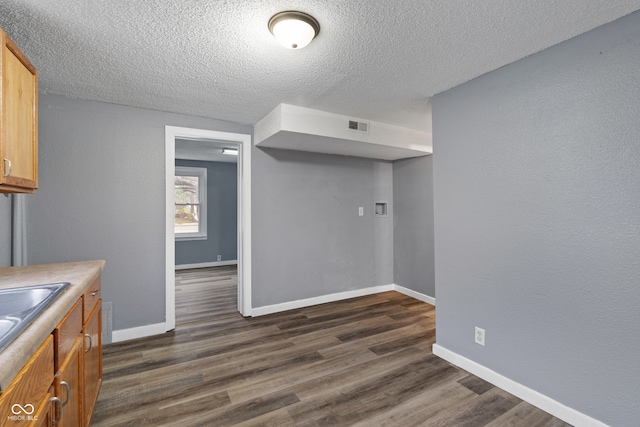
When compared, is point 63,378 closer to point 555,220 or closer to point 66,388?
point 66,388

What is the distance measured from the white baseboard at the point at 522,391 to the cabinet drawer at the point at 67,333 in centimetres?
251

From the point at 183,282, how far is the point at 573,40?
18.1 feet

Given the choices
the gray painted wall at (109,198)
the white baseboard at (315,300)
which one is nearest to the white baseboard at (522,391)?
the white baseboard at (315,300)

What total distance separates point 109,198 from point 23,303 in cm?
172

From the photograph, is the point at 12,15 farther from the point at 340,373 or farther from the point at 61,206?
the point at 340,373

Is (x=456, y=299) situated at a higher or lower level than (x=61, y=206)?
lower

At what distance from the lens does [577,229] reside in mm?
1719

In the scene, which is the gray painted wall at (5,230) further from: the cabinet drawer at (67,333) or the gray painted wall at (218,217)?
the gray painted wall at (218,217)

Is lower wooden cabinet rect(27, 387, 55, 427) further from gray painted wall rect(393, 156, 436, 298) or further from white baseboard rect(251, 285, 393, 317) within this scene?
gray painted wall rect(393, 156, 436, 298)

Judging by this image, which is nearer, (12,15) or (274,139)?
(12,15)

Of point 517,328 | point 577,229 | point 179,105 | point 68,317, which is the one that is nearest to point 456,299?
point 517,328

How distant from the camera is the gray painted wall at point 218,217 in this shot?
6.34 m

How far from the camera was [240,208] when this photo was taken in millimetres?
3496

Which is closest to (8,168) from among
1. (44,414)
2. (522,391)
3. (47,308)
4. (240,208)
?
(47,308)
